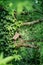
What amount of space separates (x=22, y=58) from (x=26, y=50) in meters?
0.30

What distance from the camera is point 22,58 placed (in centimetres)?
659

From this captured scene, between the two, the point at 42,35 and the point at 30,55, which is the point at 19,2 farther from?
the point at 30,55

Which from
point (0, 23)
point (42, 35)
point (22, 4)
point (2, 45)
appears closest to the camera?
point (22, 4)

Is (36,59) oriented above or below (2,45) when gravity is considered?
below

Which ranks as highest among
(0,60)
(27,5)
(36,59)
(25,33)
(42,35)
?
(27,5)

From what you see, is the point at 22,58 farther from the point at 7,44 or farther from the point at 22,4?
the point at 22,4

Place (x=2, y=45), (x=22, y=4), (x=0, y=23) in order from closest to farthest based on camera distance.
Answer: (x=22, y=4)
(x=2, y=45)
(x=0, y=23)

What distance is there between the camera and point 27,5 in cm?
54

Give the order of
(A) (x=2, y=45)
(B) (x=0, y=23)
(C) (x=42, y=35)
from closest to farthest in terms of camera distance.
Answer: (C) (x=42, y=35), (A) (x=2, y=45), (B) (x=0, y=23)

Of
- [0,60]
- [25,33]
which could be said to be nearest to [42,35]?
[25,33]

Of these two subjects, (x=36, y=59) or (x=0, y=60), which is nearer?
(x=0, y=60)

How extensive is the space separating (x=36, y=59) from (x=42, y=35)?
9.22 feet

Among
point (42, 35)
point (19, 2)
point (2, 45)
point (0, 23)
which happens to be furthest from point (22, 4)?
point (0, 23)

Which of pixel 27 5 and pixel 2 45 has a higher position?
pixel 27 5
